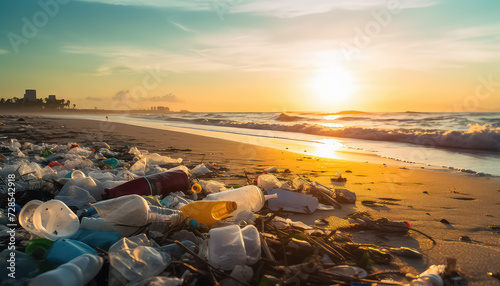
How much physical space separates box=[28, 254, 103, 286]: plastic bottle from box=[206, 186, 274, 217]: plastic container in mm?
1459

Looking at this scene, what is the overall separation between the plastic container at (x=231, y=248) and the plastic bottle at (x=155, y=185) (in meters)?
1.50

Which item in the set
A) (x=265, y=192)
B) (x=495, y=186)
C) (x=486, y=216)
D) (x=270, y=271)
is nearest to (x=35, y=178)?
(x=265, y=192)

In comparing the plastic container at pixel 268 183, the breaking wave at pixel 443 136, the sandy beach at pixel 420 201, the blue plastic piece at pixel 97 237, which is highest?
the breaking wave at pixel 443 136

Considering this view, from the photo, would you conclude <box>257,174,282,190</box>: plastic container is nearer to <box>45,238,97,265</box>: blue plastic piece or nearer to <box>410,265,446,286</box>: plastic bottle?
<box>410,265,446,286</box>: plastic bottle

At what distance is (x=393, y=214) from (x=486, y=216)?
0.90 m

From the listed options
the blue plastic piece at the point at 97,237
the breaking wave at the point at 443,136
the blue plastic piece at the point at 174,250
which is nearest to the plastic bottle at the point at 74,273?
the blue plastic piece at the point at 97,237

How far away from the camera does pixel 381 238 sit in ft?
8.59

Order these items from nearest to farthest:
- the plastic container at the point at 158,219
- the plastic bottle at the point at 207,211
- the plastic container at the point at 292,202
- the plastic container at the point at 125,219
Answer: the plastic container at the point at 125,219, the plastic container at the point at 158,219, the plastic bottle at the point at 207,211, the plastic container at the point at 292,202

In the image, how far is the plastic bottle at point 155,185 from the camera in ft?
9.82

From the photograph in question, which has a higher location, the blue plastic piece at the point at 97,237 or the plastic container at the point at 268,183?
the plastic container at the point at 268,183

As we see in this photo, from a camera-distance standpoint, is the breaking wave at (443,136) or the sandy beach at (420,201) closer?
the sandy beach at (420,201)

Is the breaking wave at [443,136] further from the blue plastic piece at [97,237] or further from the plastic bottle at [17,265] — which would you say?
the plastic bottle at [17,265]

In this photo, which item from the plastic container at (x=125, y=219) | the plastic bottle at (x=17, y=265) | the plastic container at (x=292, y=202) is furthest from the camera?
the plastic container at (x=292, y=202)

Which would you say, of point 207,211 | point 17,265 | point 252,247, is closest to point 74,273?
point 17,265
